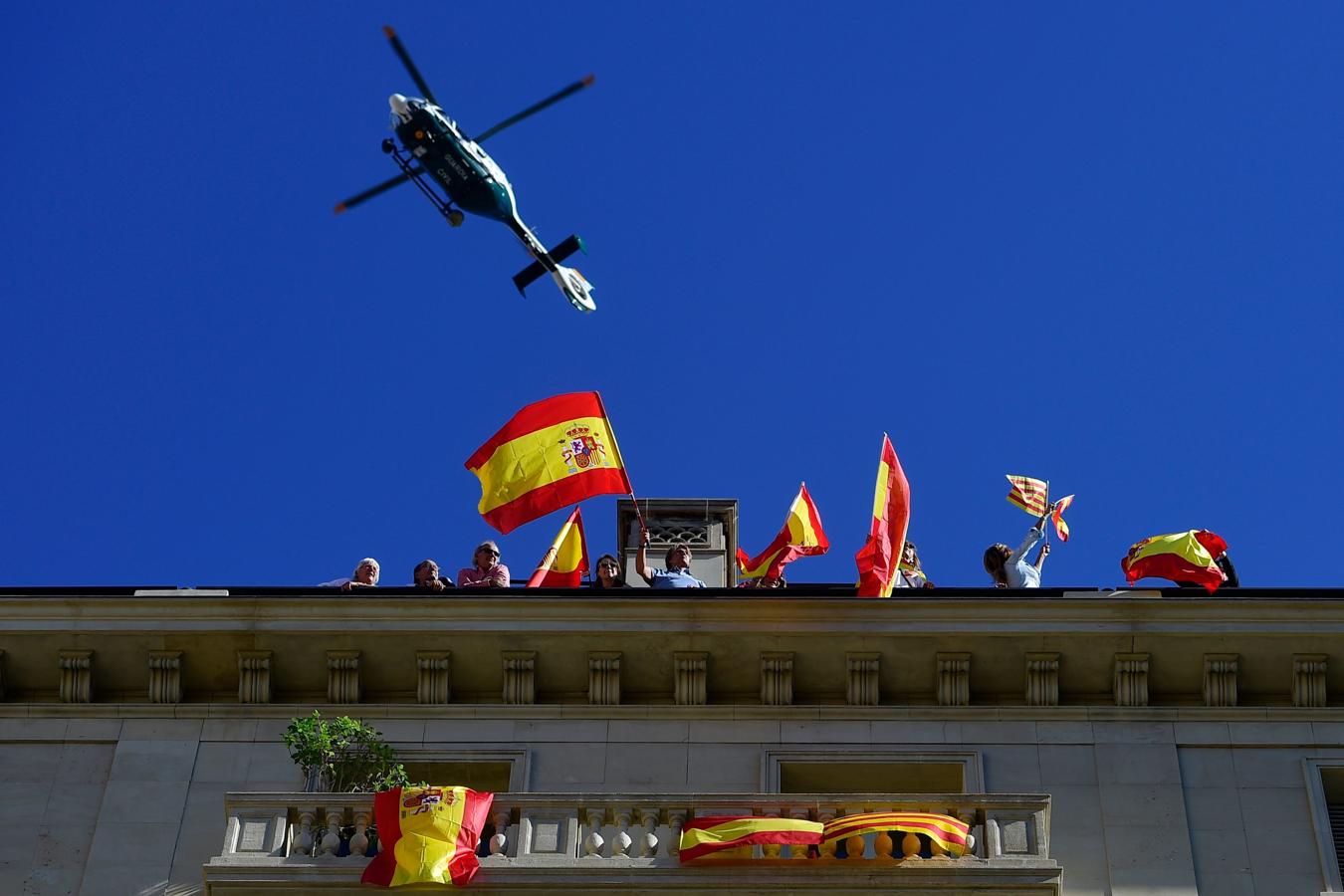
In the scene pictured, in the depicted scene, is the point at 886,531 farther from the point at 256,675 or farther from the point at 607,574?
the point at 256,675

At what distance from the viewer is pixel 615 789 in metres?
24.5

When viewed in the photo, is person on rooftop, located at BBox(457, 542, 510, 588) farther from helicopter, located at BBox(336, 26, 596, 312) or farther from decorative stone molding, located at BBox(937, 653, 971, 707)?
helicopter, located at BBox(336, 26, 596, 312)

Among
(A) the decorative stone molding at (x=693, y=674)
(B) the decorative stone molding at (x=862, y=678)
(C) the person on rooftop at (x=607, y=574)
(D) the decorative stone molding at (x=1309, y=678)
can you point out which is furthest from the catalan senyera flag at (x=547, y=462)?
(D) the decorative stone molding at (x=1309, y=678)

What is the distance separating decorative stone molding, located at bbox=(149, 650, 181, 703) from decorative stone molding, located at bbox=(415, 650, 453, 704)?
2.77 meters

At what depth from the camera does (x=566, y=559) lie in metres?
30.7

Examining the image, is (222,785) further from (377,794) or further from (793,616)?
(793,616)

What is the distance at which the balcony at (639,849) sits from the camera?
21.4 m

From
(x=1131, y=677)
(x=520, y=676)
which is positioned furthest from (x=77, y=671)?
(x=1131, y=677)

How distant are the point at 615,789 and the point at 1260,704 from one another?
24.3ft

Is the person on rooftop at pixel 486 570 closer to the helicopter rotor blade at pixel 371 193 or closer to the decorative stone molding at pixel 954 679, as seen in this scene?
the decorative stone molding at pixel 954 679

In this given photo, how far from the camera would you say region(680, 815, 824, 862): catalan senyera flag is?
70.2 ft

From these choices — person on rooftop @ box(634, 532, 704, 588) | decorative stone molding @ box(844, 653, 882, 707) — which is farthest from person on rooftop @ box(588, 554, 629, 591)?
decorative stone molding @ box(844, 653, 882, 707)

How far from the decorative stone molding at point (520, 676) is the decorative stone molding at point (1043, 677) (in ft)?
18.6

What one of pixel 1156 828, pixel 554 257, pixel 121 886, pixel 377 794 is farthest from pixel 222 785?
pixel 554 257
